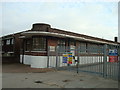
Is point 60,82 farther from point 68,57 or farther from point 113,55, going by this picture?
point 68,57

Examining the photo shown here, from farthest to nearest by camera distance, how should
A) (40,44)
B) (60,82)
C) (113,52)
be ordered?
(40,44) → (113,52) → (60,82)

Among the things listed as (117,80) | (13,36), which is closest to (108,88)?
(117,80)

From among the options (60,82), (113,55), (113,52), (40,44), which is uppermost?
(40,44)

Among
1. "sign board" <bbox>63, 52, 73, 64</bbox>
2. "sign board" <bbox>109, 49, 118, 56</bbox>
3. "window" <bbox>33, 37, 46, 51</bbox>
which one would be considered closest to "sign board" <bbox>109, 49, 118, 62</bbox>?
"sign board" <bbox>109, 49, 118, 56</bbox>

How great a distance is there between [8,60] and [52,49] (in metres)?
8.32

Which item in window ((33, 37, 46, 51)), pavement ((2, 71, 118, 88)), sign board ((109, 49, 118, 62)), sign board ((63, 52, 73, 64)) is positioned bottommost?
pavement ((2, 71, 118, 88))

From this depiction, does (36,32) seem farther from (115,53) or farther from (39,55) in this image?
(115,53)

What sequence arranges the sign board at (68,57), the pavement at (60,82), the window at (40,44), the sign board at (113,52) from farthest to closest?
the window at (40,44), the sign board at (68,57), the sign board at (113,52), the pavement at (60,82)

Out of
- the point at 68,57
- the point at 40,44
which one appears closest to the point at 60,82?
the point at 68,57

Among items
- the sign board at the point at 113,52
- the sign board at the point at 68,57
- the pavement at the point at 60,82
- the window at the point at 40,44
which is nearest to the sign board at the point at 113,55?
the sign board at the point at 113,52

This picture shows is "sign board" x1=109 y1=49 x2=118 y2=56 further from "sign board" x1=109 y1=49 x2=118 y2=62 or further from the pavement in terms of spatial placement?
the pavement

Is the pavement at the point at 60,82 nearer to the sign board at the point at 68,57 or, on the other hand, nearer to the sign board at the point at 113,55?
the sign board at the point at 113,55

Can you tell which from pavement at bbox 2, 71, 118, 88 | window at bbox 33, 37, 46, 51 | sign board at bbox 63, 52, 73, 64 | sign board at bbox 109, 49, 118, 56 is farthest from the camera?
window at bbox 33, 37, 46, 51

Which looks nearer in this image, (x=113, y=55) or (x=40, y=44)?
(x=113, y=55)
